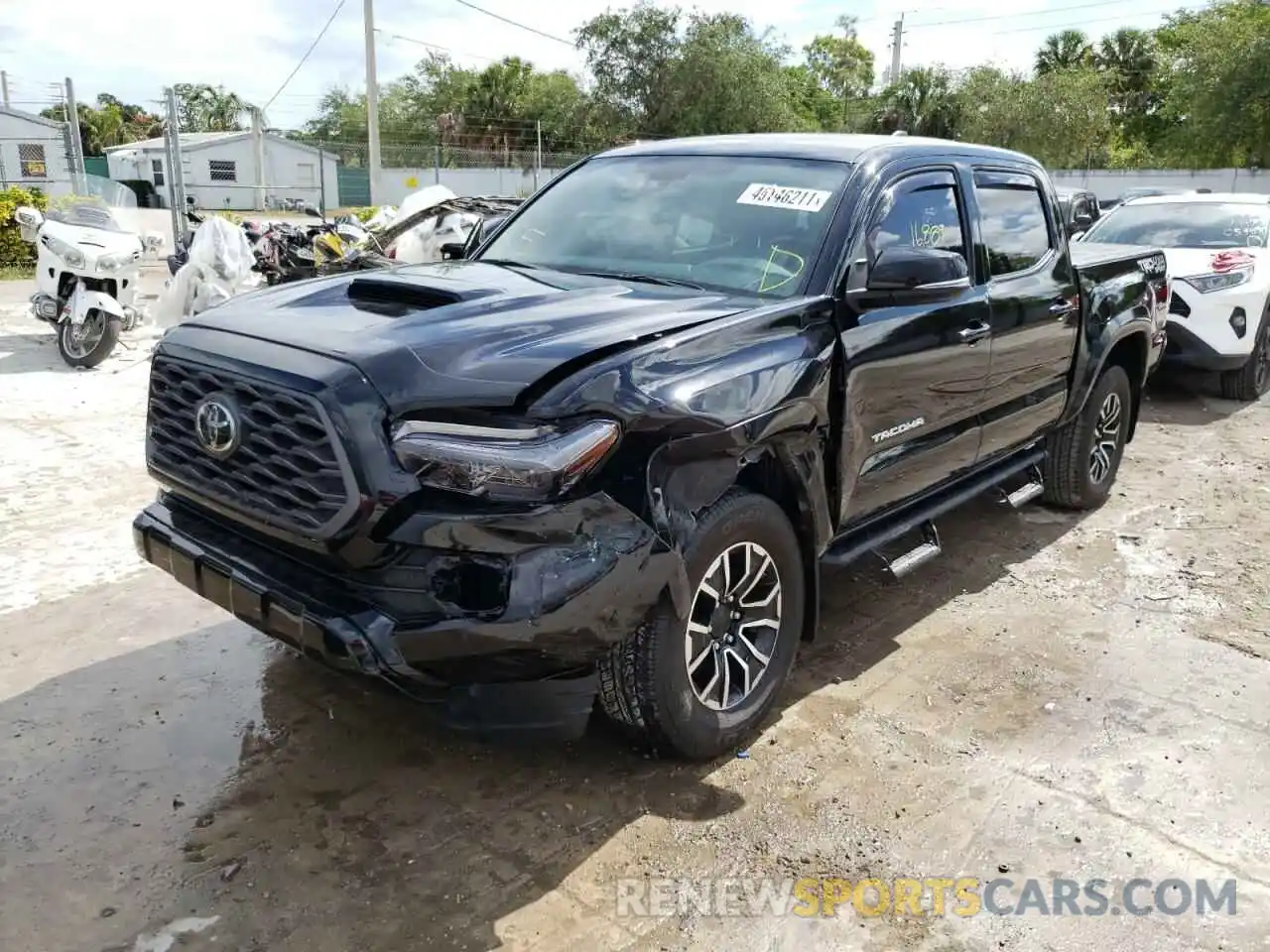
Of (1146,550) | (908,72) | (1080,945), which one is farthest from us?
(908,72)

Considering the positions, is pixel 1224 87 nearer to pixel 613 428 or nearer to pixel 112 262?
pixel 112 262

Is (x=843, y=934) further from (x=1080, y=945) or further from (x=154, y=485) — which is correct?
(x=154, y=485)

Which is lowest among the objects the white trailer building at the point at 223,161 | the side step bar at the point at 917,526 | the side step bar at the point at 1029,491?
the side step bar at the point at 1029,491

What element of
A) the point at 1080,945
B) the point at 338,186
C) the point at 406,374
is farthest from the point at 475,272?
the point at 338,186

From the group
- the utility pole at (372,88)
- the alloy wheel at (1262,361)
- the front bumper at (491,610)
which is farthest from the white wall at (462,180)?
the front bumper at (491,610)

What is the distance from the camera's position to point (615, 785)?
10.5 ft

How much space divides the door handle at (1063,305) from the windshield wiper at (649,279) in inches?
84.0

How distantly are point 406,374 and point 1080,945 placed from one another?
2236mm

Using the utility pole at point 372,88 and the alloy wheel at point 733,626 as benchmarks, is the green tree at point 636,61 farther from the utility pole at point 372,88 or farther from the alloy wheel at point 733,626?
the alloy wheel at point 733,626

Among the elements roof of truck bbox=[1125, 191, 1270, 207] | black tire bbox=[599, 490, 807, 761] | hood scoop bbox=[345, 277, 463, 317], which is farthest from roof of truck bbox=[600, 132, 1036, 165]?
roof of truck bbox=[1125, 191, 1270, 207]

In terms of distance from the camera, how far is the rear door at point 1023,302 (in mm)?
4441

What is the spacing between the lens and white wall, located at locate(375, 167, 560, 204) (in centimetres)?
3412

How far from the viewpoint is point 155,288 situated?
14.2 metres

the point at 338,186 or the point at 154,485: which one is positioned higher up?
the point at 338,186
